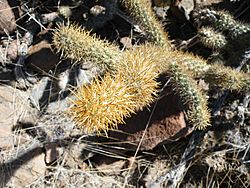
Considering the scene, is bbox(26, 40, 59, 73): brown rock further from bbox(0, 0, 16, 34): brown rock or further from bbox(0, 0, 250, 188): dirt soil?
bbox(0, 0, 16, 34): brown rock

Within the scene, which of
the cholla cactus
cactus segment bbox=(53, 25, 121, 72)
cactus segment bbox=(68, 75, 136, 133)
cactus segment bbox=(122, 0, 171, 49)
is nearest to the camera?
cactus segment bbox=(68, 75, 136, 133)

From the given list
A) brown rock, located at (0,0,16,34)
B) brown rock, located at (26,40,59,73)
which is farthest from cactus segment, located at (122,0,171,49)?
brown rock, located at (0,0,16,34)

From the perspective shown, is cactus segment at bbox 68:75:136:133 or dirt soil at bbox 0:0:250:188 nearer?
cactus segment at bbox 68:75:136:133

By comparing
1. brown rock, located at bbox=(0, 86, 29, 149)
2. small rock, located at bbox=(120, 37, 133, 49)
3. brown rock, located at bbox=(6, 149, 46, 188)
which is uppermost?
small rock, located at bbox=(120, 37, 133, 49)

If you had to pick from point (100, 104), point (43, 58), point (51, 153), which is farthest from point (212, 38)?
point (51, 153)

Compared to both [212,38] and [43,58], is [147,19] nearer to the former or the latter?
[212,38]

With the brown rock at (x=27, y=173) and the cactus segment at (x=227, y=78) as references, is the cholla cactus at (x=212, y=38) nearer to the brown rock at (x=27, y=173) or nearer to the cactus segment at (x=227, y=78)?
the cactus segment at (x=227, y=78)

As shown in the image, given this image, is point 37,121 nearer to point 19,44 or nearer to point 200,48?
point 19,44
